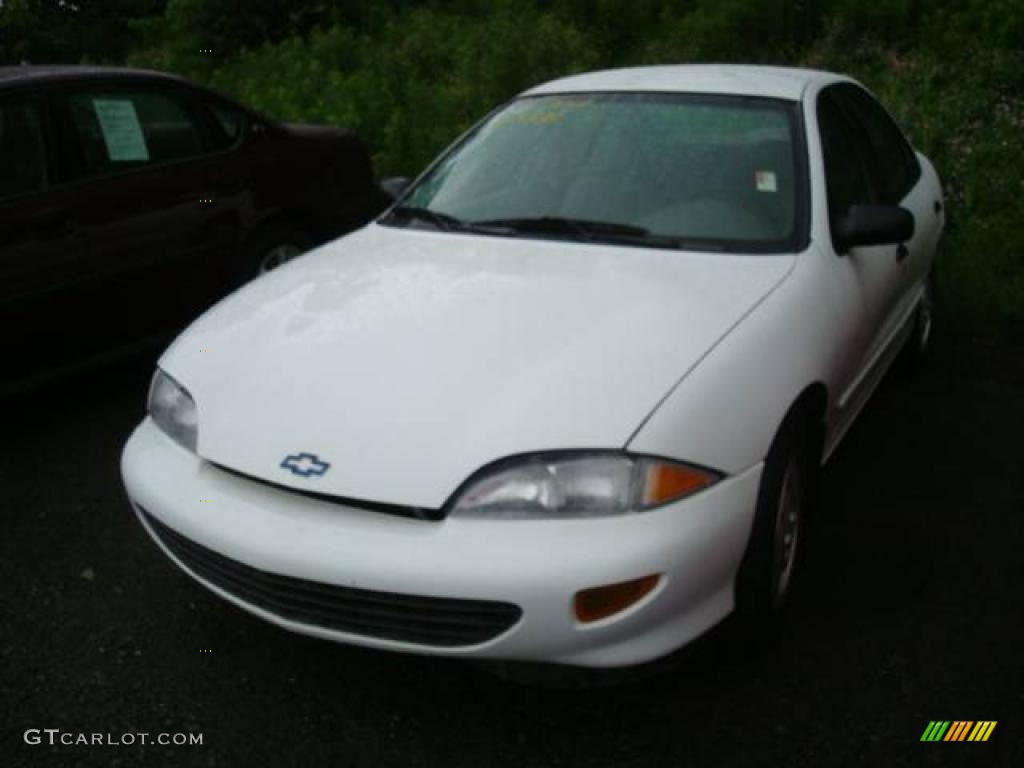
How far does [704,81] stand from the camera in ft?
12.8

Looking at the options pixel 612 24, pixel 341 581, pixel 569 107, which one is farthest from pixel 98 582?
pixel 612 24

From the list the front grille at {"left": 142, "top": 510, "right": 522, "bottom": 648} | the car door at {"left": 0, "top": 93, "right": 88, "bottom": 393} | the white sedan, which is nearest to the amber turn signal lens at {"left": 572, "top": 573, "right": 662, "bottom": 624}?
the white sedan

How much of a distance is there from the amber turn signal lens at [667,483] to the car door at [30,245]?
301cm

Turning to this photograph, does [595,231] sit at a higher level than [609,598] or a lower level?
higher

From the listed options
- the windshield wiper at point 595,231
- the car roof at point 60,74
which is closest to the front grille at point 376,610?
the windshield wiper at point 595,231

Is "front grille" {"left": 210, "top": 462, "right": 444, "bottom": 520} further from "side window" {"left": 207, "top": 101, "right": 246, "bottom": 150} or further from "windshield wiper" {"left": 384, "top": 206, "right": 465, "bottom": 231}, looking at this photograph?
"side window" {"left": 207, "top": 101, "right": 246, "bottom": 150}

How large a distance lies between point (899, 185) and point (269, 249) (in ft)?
9.97

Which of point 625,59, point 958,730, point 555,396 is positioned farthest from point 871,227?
point 625,59

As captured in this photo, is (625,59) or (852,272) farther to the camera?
(625,59)

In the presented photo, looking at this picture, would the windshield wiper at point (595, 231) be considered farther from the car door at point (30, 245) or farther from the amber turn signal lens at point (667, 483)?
the car door at point (30, 245)

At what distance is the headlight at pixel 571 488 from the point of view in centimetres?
232

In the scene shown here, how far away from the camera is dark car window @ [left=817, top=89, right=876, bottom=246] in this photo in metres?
3.45

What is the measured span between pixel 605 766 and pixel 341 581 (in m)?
0.77

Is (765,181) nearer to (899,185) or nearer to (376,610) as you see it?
(899,185)
